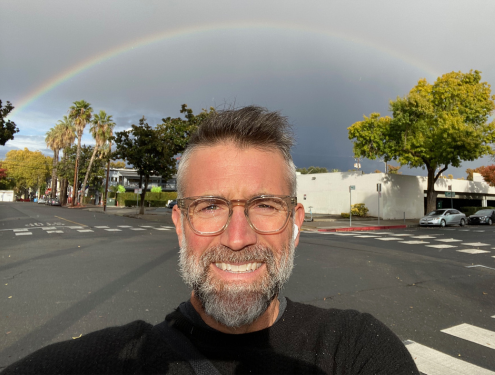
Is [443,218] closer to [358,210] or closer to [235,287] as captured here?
[358,210]

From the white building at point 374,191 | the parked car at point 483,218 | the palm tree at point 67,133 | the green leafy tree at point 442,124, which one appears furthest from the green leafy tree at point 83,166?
the parked car at point 483,218

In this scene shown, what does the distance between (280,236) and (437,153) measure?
27538 mm

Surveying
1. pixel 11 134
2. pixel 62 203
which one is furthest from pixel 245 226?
pixel 62 203

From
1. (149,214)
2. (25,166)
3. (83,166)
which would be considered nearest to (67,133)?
(83,166)

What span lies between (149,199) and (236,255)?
58080 mm

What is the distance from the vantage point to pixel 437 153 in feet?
82.3

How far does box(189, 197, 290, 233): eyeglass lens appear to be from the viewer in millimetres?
1487

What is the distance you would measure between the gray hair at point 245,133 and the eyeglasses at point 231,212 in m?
0.14

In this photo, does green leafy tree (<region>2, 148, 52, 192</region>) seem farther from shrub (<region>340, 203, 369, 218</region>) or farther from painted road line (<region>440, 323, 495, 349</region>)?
painted road line (<region>440, 323, 495, 349</region>)

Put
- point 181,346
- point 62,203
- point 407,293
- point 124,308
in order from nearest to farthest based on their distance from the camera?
point 181,346
point 124,308
point 407,293
point 62,203

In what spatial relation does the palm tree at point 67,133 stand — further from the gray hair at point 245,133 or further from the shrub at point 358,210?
the gray hair at point 245,133

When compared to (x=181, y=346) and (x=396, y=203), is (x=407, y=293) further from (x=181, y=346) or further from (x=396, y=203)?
(x=396, y=203)

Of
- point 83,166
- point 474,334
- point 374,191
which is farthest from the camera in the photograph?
point 83,166

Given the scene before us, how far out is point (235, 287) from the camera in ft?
4.54
